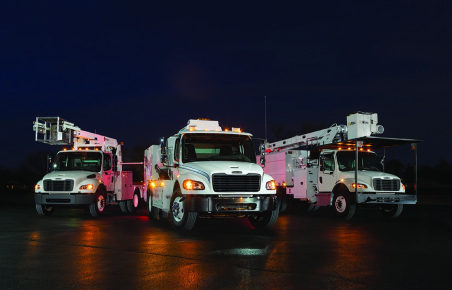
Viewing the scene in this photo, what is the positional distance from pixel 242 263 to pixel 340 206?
10.5 metres

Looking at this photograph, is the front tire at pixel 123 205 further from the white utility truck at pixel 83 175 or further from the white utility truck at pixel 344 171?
the white utility truck at pixel 344 171

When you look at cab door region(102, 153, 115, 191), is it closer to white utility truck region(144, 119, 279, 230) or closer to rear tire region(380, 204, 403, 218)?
white utility truck region(144, 119, 279, 230)

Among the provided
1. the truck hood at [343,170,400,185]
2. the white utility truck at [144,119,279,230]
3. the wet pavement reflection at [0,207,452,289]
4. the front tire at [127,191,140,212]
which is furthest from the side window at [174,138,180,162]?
the front tire at [127,191,140,212]

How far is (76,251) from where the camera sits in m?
9.51

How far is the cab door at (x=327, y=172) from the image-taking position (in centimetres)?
1852

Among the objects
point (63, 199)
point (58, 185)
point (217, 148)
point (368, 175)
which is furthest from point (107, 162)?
point (368, 175)

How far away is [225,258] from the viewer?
856 cm

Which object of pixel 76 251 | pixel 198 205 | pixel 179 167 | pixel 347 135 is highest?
pixel 347 135

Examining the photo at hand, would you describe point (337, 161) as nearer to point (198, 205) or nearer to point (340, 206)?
point (340, 206)

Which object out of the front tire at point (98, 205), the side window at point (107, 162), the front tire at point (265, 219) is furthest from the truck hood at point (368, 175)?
the side window at point (107, 162)

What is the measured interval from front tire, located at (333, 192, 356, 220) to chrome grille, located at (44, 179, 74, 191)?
989cm

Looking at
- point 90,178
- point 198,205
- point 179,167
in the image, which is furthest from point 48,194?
point 198,205

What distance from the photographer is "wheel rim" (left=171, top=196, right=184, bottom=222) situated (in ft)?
42.5

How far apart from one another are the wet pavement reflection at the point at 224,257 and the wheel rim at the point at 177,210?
1.95 feet
